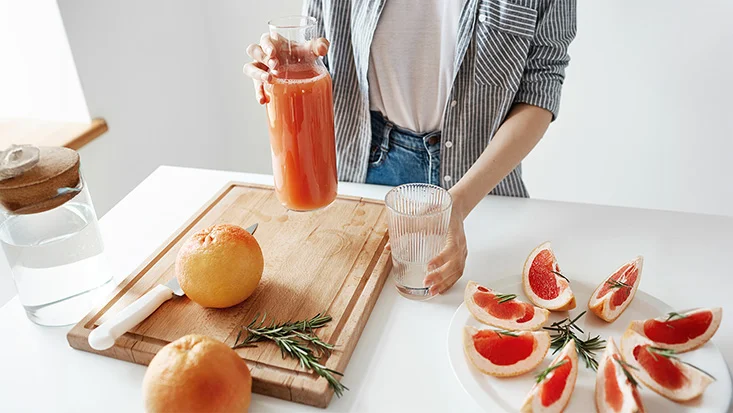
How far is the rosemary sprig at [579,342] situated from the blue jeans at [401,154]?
0.66 metres

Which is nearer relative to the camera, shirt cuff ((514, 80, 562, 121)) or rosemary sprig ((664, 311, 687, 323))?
rosemary sprig ((664, 311, 687, 323))

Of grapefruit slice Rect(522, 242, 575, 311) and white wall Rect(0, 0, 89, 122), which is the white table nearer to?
grapefruit slice Rect(522, 242, 575, 311)

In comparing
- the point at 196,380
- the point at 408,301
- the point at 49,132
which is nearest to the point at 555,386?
the point at 408,301

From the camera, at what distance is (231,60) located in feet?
9.07

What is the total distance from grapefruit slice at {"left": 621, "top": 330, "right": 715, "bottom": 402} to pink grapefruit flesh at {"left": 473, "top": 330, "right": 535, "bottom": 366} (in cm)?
13

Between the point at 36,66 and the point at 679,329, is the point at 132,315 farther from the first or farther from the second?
the point at 36,66

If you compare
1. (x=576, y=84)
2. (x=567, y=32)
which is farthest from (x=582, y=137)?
(x=567, y=32)

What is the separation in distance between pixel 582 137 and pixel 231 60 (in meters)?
1.52

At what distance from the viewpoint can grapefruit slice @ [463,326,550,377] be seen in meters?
0.91

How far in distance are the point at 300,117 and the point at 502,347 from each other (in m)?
0.55

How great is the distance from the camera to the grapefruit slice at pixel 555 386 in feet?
2.73

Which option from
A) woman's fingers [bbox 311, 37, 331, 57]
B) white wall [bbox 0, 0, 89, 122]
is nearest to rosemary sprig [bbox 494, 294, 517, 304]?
woman's fingers [bbox 311, 37, 331, 57]

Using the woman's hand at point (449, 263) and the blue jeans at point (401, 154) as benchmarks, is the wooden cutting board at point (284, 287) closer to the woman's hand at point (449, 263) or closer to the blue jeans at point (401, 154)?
the woman's hand at point (449, 263)

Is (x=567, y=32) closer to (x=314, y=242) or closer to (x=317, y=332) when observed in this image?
(x=314, y=242)
